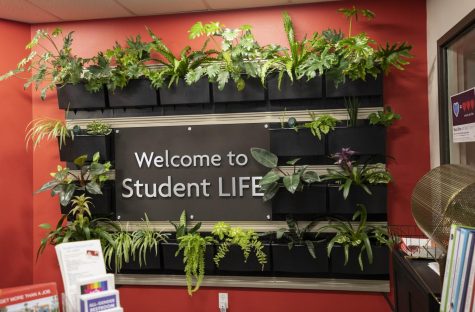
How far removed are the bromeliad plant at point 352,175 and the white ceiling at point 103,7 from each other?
1303 millimetres

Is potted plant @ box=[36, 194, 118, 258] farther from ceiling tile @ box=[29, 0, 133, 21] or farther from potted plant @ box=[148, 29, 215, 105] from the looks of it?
ceiling tile @ box=[29, 0, 133, 21]

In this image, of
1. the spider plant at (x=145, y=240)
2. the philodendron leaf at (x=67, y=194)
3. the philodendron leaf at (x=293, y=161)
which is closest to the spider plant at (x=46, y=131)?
the philodendron leaf at (x=67, y=194)

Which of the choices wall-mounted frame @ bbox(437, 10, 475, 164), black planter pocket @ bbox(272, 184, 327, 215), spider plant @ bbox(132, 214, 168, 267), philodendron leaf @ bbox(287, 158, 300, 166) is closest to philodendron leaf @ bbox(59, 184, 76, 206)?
spider plant @ bbox(132, 214, 168, 267)

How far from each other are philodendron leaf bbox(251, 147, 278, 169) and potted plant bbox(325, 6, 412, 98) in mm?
641

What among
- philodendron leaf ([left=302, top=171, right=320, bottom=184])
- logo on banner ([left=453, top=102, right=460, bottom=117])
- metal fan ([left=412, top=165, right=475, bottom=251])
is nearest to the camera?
metal fan ([left=412, top=165, right=475, bottom=251])

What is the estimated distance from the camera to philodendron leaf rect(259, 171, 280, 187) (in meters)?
2.70

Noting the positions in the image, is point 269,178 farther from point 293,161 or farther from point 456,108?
point 456,108

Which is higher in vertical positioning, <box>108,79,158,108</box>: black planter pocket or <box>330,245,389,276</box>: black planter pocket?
<box>108,79,158,108</box>: black planter pocket

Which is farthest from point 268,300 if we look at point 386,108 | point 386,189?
point 386,108

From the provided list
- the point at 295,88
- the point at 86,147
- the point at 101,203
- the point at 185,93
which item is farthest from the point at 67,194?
the point at 295,88

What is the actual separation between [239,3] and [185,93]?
842 millimetres

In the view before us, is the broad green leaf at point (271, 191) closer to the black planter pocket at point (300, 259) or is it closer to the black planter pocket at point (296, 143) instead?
the black planter pocket at point (296, 143)

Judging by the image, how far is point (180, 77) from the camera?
2949mm

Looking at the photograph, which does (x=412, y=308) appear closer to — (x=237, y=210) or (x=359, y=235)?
(x=359, y=235)
